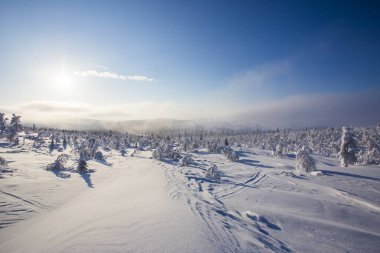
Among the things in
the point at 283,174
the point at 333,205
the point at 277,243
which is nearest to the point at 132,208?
the point at 277,243

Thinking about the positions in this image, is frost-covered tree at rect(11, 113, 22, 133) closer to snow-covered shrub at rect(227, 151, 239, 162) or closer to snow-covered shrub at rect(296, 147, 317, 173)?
snow-covered shrub at rect(227, 151, 239, 162)

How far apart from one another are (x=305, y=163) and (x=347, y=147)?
15494 millimetres

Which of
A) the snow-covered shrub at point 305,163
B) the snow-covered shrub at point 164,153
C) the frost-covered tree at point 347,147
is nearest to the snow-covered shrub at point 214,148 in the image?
the snow-covered shrub at point 164,153

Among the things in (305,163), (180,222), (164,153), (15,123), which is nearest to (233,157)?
(164,153)

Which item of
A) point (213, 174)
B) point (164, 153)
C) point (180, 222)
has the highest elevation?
point (180, 222)

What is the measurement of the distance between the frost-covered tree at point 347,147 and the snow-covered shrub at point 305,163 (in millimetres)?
12588

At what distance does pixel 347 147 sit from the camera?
158 feet

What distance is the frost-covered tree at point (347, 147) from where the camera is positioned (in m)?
46.9

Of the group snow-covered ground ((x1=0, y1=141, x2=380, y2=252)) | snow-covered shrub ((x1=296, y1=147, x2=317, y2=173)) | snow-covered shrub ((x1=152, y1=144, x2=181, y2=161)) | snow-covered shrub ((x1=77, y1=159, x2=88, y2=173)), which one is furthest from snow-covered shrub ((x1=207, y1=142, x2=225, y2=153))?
snow-covered ground ((x1=0, y1=141, x2=380, y2=252))

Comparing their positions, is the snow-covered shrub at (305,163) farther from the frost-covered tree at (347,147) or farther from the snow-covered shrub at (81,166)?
the snow-covered shrub at (81,166)

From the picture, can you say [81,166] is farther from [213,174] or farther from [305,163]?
[305,163]

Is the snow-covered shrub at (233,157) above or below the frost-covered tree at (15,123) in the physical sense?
below

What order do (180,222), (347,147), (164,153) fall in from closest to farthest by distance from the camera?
1. (180,222)
2. (347,147)
3. (164,153)

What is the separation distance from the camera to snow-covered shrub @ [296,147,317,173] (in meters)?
41.1
